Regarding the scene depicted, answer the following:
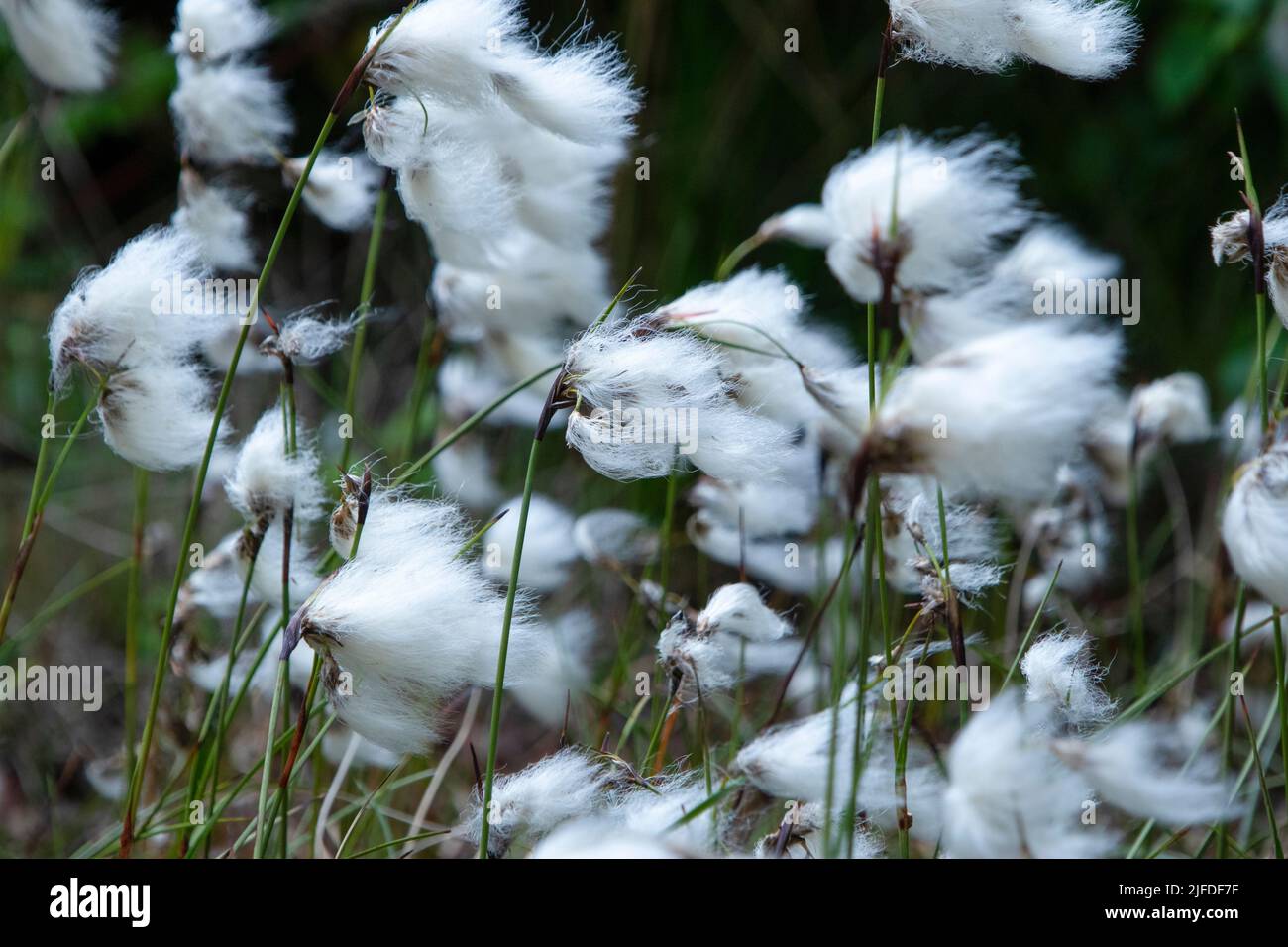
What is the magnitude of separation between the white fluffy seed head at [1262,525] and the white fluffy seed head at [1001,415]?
18 centimetres

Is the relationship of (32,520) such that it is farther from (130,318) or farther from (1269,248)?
(1269,248)

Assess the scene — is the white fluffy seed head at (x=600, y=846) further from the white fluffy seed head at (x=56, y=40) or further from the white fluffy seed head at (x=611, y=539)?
the white fluffy seed head at (x=56, y=40)

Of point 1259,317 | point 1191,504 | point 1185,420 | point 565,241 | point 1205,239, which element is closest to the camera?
point 1259,317

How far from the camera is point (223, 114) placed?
0.94 meters

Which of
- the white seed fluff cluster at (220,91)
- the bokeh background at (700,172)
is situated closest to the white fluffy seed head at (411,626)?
the white seed fluff cluster at (220,91)

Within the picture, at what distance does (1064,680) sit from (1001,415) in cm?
23

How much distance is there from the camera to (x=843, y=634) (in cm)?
52

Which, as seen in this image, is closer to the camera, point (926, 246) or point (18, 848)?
point (926, 246)

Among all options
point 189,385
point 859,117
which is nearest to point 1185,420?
point 189,385

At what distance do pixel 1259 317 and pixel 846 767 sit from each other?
1.12 ft

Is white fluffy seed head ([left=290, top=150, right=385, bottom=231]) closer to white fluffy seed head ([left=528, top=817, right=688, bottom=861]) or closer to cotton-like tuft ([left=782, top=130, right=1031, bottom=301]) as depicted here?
cotton-like tuft ([left=782, top=130, right=1031, bottom=301])

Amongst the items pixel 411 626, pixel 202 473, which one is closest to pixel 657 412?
pixel 411 626

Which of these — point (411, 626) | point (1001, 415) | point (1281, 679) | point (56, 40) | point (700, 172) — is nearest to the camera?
point (1001, 415)
